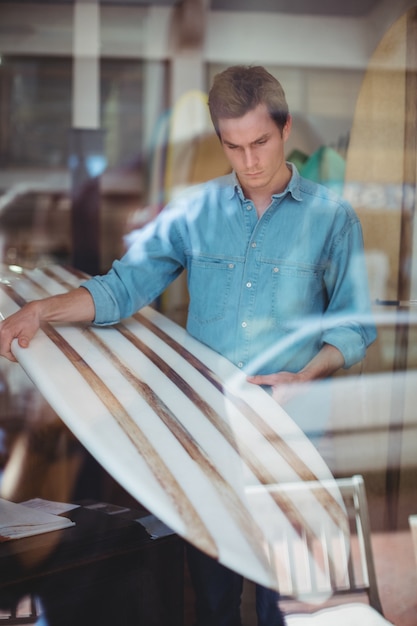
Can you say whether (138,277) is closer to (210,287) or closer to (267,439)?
(210,287)

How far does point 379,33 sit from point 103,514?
47.8 inches

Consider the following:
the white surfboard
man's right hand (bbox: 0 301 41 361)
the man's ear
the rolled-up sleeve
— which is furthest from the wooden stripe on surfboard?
the man's ear

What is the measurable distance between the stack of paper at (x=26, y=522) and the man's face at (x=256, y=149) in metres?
0.80

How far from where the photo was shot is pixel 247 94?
55.7 inches

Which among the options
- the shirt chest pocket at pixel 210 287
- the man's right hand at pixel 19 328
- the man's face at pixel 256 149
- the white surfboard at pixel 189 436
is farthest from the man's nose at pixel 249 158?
the man's right hand at pixel 19 328

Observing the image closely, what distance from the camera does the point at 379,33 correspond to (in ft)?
5.28

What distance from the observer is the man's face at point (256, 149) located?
1398 mm

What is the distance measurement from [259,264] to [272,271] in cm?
3

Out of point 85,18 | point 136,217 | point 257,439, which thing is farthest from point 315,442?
point 85,18

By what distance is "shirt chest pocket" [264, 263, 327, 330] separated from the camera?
1436 millimetres

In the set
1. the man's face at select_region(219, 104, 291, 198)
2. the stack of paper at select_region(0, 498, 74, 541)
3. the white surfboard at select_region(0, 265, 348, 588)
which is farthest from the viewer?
the stack of paper at select_region(0, 498, 74, 541)

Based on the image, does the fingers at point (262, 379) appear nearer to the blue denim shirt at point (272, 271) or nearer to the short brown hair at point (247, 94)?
the blue denim shirt at point (272, 271)

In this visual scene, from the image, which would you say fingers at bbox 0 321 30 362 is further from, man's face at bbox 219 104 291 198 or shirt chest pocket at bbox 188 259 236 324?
man's face at bbox 219 104 291 198

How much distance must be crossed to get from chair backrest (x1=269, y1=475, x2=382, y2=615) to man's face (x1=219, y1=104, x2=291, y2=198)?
580 mm
